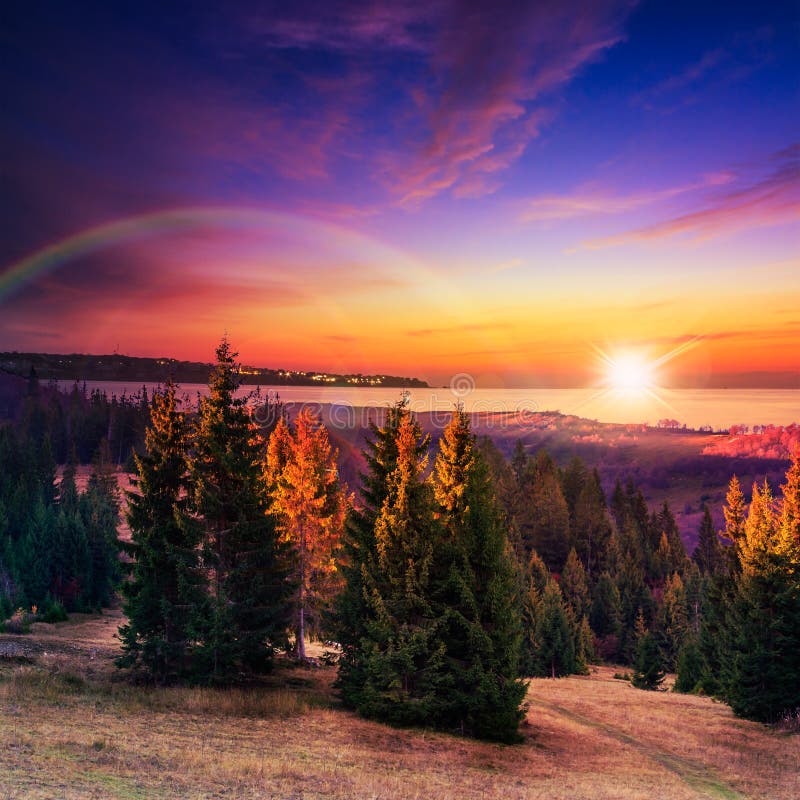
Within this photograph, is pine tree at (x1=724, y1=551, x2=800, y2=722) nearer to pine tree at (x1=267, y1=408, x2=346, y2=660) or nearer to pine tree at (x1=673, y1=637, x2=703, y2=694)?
pine tree at (x1=673, y1=637, x2=703, y2=694)

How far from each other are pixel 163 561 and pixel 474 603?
534 inches

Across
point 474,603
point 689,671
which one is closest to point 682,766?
point 474,603

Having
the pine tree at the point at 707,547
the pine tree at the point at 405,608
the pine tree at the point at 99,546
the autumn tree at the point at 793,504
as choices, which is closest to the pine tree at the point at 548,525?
the pine tree at the point at 707,547

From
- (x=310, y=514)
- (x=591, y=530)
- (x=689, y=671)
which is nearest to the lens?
(x=310, y=514)

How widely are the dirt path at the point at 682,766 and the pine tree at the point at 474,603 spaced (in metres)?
6.03

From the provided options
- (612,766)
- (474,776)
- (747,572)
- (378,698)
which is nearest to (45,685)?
(378,698)

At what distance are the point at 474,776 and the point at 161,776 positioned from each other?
31.4 ft

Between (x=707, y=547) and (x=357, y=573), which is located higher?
(x=357, y=573)

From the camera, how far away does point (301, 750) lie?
1950 centimetres

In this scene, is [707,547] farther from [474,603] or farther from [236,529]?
[236,529]

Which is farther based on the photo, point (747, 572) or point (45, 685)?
point (747, 572)

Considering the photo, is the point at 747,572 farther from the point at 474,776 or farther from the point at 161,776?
the point at 161,776

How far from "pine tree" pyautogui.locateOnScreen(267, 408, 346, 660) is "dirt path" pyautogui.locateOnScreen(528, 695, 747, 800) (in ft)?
48.3

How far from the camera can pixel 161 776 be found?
1527cm
